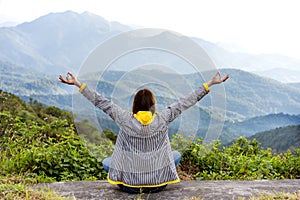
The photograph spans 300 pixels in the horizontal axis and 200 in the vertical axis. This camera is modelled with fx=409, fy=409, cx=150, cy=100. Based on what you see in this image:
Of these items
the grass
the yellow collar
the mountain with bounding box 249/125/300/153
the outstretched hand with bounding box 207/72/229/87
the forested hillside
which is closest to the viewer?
the yellow collar

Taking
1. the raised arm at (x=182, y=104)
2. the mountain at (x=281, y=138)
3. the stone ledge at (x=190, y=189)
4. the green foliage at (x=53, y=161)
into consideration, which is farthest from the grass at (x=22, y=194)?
the mountain at (x=281, y=138)

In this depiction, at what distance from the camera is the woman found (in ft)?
12.2

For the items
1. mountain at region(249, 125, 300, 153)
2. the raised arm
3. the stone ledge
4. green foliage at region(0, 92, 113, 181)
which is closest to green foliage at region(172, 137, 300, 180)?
the stone ledge

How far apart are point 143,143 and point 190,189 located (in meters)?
0.84

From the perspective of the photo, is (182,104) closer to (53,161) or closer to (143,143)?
(143,143)

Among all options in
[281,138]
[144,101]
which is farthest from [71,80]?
[281,138]

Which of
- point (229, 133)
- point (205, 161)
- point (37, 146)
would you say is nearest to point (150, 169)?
point (205, 161)

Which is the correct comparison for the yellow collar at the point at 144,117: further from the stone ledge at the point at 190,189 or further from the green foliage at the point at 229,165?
the green foliage at the point at 229,165

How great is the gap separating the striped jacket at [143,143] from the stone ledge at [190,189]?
0.56 feet

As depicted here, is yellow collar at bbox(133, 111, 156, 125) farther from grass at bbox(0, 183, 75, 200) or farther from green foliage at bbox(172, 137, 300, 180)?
green foliage at bbox(172, 137, 300, 180)

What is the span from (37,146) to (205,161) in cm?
246

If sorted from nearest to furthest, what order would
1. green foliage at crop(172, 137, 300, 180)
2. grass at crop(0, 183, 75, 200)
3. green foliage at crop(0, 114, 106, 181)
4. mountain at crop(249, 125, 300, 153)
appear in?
grass at crop(0, 183, 75, 200), green foliage at crop(0, 114, 106, 181), green foliage at crop(172, 137, 300, 180), mountain at crop(249, 125, 300, 153)

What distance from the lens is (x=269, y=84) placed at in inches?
2002

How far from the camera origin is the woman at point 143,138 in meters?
3.73
